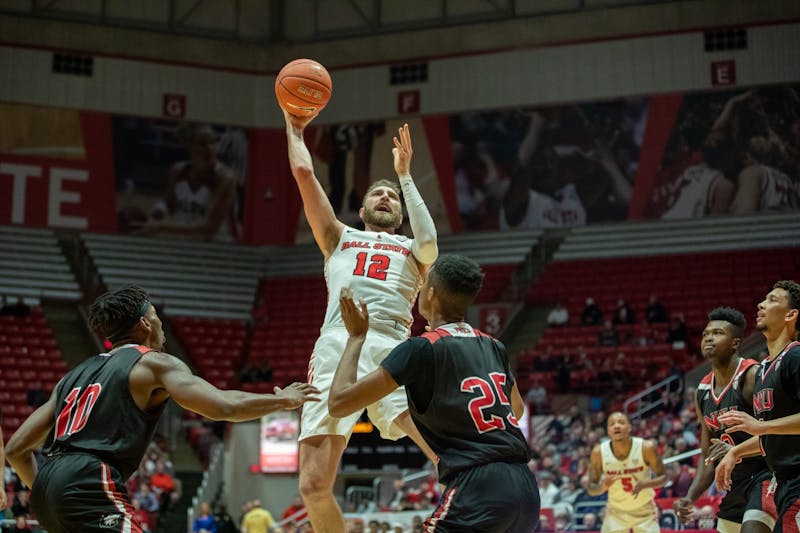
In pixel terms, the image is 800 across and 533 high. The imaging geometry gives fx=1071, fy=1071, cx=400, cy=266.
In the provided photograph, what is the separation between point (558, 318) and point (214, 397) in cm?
2151

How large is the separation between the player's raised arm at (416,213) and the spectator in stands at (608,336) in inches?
704

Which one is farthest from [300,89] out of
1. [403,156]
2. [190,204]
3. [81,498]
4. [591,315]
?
[190,204]

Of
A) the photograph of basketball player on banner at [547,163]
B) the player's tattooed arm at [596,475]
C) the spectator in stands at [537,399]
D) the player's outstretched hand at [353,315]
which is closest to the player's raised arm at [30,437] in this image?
the player's outstretched hand at [353,315]

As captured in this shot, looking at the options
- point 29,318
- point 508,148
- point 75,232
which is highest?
point 508,148

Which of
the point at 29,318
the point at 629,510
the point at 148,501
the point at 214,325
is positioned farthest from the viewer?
the point at 214,325

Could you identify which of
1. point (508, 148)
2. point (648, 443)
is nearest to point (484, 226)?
point (508, 148)

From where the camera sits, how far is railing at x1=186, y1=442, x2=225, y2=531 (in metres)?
21.8

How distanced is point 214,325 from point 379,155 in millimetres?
6490

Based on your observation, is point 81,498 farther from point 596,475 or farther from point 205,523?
point 205,523

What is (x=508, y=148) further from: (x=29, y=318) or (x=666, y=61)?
(x=29, y=318)

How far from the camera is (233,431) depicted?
23172mm

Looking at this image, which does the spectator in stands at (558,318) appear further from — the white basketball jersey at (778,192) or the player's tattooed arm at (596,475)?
the player's tattooed arm at (596,475)

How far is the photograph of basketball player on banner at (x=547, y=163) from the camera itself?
2803cm

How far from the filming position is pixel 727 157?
2712cm
